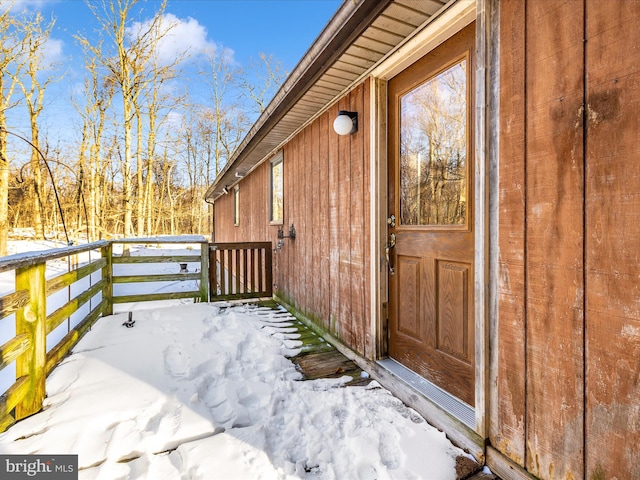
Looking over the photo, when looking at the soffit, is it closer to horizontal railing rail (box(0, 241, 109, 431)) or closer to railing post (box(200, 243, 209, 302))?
railing post (box(200, 243, 209, 302))

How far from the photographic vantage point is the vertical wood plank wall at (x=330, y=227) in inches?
105

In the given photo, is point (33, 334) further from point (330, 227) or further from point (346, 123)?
point (346, 123)

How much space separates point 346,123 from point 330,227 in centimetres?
102

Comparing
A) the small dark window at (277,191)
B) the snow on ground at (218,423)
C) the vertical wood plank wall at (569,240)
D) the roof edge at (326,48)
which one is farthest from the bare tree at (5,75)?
the vertical wood plank wall at (569,240)

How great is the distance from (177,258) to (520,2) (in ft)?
14.4

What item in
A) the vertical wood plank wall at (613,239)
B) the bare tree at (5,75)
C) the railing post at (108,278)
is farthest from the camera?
the bare tree at (5,75)

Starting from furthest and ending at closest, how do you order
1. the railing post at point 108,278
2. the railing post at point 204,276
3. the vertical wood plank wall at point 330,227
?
the railing post at point 204,276, the railing post at point 108,278, the vertical wood plank wall at point 330,227

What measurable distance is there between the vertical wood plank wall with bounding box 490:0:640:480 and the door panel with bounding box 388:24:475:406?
1.30ft

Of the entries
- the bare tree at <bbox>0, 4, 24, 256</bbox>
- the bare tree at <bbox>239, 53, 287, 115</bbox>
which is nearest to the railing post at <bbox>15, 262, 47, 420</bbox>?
the bare tree at <bbox>0, 4, 24, 256</bbox>

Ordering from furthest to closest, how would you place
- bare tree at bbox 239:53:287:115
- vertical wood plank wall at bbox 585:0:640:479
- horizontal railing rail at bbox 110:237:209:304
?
bare tree at bbox 239:53:287:115, horizontal railing rail at bbox 110:237:209:304, vertical wood plank wall at bbox 585:0:640:479

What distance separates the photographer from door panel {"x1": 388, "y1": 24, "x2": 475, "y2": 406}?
1.86 metres

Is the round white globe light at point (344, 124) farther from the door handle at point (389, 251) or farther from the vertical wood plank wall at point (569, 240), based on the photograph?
the vertical wood plank wall at point (569, 240)

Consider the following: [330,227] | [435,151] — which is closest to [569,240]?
[435,151]

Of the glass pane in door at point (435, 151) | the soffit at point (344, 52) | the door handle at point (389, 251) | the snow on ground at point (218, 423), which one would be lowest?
the snow on ground at point (218, 423)
